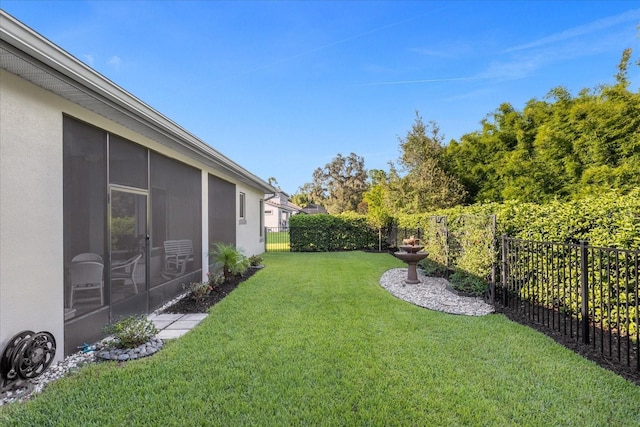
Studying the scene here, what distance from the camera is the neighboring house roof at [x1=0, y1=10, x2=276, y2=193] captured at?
2.25 meters

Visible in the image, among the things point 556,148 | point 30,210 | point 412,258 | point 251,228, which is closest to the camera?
point 30,210

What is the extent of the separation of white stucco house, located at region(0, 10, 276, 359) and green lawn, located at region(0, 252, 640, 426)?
98cm

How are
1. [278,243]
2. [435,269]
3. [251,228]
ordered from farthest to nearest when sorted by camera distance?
[278,243] → [251,228] → [435,269]

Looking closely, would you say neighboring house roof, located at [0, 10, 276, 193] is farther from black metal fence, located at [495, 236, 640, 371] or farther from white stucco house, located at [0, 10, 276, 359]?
black metal fence, located at [495, 236, 640, 371]

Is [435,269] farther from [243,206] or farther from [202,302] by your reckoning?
[243,206]

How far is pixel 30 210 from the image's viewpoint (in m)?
2.94

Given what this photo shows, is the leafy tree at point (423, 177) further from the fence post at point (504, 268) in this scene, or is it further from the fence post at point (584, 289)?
the fence post at point (584, 289)

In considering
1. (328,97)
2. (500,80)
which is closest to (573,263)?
(500,80)

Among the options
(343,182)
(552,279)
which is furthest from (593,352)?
(343,182)

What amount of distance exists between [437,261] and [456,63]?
701 centimetres

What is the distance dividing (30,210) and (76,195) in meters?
0.62

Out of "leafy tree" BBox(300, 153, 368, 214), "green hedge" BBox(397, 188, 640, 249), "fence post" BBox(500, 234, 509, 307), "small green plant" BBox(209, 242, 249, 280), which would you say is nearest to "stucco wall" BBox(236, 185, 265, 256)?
"small green plant" BBox(209, 242, 249, 280)

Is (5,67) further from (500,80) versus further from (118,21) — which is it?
(500,80)

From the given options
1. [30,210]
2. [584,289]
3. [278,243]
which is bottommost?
[278,243]
